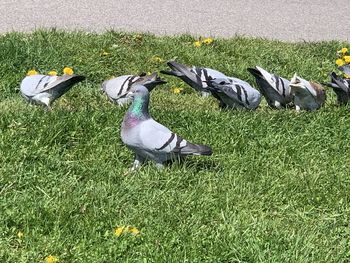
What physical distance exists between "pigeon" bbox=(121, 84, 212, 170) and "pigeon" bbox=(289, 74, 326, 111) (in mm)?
Result: 1657

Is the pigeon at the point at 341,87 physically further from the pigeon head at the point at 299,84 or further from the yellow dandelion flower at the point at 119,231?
the yellow dandelion flower at the point at 119,231

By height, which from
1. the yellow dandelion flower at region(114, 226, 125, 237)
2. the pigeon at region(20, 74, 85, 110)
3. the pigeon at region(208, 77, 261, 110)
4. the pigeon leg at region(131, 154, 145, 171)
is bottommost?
the yellow dandelion flower at region(114, 226, 125, 237)

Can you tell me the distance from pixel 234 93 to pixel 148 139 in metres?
1.40

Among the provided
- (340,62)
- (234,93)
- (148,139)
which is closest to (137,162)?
(148,139)

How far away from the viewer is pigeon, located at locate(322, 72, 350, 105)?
5.51m

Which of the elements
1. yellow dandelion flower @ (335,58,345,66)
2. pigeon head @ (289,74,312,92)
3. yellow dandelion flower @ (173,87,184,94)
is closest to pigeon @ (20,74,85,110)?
yellow dandelion flower @ (173,87,184,94)

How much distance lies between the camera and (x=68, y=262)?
3.17 meters

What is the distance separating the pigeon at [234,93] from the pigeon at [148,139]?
45.5 inches

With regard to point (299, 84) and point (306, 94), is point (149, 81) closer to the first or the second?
point (299, 84)

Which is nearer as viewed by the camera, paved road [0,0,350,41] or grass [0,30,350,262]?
grass [0,30,350,262]

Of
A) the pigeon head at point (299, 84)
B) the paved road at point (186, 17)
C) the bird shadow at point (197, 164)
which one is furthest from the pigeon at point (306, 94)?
the paved road at point (186, 17)

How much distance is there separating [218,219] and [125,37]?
3923mm

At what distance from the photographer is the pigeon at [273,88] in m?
5.38

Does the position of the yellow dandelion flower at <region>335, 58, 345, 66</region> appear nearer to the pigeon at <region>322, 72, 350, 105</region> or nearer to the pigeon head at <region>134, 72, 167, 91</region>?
the pigeon at <region>322, 72, 350, 105</region>
